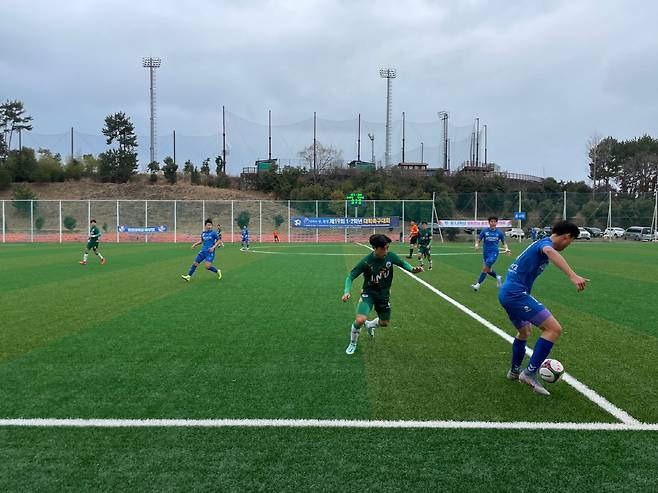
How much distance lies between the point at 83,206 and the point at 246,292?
41064mm

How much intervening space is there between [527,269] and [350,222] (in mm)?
40241

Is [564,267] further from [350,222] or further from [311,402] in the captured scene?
[350,222]

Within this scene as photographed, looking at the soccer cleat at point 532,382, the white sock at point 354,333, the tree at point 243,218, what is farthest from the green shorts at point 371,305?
the tree at point 243,218

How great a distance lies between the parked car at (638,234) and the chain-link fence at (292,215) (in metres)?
0.58

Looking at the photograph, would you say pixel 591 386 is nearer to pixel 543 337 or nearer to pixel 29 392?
pixel 543 337

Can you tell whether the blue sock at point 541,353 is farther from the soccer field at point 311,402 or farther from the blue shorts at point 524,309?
the soccer field at point 311,402

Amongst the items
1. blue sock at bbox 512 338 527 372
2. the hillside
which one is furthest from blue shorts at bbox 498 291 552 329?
the hillside

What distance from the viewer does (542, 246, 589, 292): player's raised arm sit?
4.86 metres

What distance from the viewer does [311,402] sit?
4.98 metres

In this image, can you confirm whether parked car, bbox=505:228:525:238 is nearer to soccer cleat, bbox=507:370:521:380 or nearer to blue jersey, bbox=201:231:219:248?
blue jersey, bbox=201:231:219:248

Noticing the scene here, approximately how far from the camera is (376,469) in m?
3.64

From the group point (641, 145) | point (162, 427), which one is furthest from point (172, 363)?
point (641, 145)

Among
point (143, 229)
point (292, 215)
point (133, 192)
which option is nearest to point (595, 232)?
point (292, 215)

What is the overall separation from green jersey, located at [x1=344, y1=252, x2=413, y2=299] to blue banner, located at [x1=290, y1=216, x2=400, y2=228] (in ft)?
127
